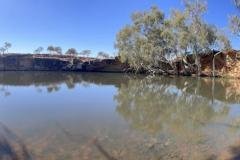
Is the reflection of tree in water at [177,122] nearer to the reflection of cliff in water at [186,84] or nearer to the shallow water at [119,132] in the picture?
the shallow water at [119,132]

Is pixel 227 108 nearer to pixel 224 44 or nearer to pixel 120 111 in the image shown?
pixel 120 111

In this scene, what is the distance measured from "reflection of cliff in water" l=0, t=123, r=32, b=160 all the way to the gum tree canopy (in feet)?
93.2

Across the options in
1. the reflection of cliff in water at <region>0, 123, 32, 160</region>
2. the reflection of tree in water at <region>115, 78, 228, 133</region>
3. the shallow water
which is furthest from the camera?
the reflection of tree in water at <region>115, 78, 228, 133</region>

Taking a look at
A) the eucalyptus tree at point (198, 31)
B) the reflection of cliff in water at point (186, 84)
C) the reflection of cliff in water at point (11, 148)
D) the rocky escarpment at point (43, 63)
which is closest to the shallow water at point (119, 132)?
the reflection of cliff in water at point (11, 148)

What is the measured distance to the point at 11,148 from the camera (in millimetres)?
6000

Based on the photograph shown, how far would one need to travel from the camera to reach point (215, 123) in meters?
8.55

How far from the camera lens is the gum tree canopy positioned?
33.0m

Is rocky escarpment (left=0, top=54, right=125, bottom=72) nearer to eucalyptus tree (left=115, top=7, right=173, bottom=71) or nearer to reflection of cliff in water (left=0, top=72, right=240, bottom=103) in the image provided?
eucalyptus tree (left=115, top=7, right=173, bottom=71)

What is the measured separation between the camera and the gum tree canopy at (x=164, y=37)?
33000mm

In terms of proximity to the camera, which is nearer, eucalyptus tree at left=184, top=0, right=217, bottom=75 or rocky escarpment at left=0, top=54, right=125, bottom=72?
eucalyptus tree at left=184, top=0, right=217, bottom=75

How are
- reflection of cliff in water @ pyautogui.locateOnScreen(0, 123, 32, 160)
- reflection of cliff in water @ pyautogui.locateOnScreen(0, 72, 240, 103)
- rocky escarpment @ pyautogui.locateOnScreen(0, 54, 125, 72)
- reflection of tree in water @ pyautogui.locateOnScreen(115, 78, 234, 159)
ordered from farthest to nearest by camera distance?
rocky escarpment @ pyautogui.locateOnScreen(0, 54, 125, 72)
reflection of cliff in water @ pyautogui.locateOnScreen(0, 72, 240, 103)
reflection of tree in water @ pyautogui.locateOnScreen(115, 78, 234, 159)
reflection of cliff in water @ pyautogui.locateOnScreen(0, 123, 32, 160)

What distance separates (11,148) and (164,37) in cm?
3177

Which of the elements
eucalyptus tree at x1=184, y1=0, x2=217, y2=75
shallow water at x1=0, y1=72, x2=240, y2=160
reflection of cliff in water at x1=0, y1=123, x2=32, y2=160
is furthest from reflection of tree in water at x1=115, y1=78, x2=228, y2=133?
eucalyptus tree at x1=184, y1=0, x2=217, y2=75

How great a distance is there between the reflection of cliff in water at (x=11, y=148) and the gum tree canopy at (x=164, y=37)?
28401 millimetres
